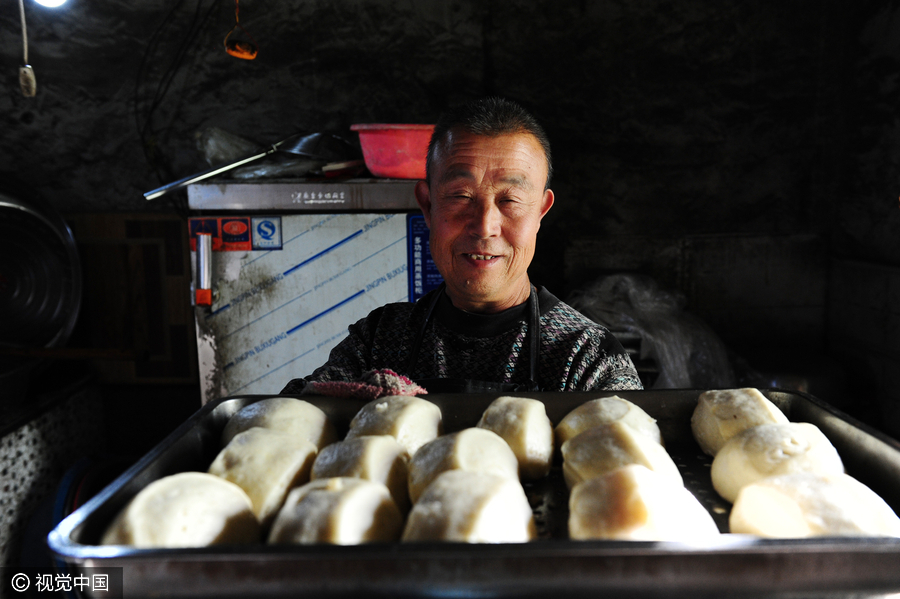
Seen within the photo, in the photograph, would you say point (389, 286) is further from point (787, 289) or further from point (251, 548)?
point (787, 289)

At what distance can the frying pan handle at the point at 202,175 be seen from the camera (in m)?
2.77

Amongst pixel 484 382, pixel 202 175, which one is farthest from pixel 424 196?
pixel 202 175

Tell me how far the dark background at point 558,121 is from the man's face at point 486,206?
6.66ft

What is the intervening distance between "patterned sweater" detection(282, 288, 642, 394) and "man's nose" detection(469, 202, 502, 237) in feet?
1.15

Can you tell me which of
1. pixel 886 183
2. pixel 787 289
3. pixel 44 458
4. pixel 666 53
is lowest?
pixel 44 458

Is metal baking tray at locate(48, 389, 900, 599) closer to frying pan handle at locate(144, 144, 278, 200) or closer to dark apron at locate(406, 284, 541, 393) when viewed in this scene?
dark apron at locate(406, 284, 541, 393)

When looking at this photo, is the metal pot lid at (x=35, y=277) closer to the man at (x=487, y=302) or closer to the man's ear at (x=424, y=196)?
the man at (x=487, y=302)

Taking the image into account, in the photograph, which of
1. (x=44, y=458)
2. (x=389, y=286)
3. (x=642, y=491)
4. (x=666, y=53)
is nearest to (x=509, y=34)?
(x=666, y=53)

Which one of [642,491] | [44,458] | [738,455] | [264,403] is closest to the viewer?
[642,491]

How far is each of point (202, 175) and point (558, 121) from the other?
7.26 ft

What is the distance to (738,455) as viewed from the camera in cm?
83

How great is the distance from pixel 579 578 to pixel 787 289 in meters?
3.77

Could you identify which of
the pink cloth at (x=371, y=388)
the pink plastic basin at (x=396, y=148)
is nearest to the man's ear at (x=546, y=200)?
the pink cloth at (x=371, y=388)

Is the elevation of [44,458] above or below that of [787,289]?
below
